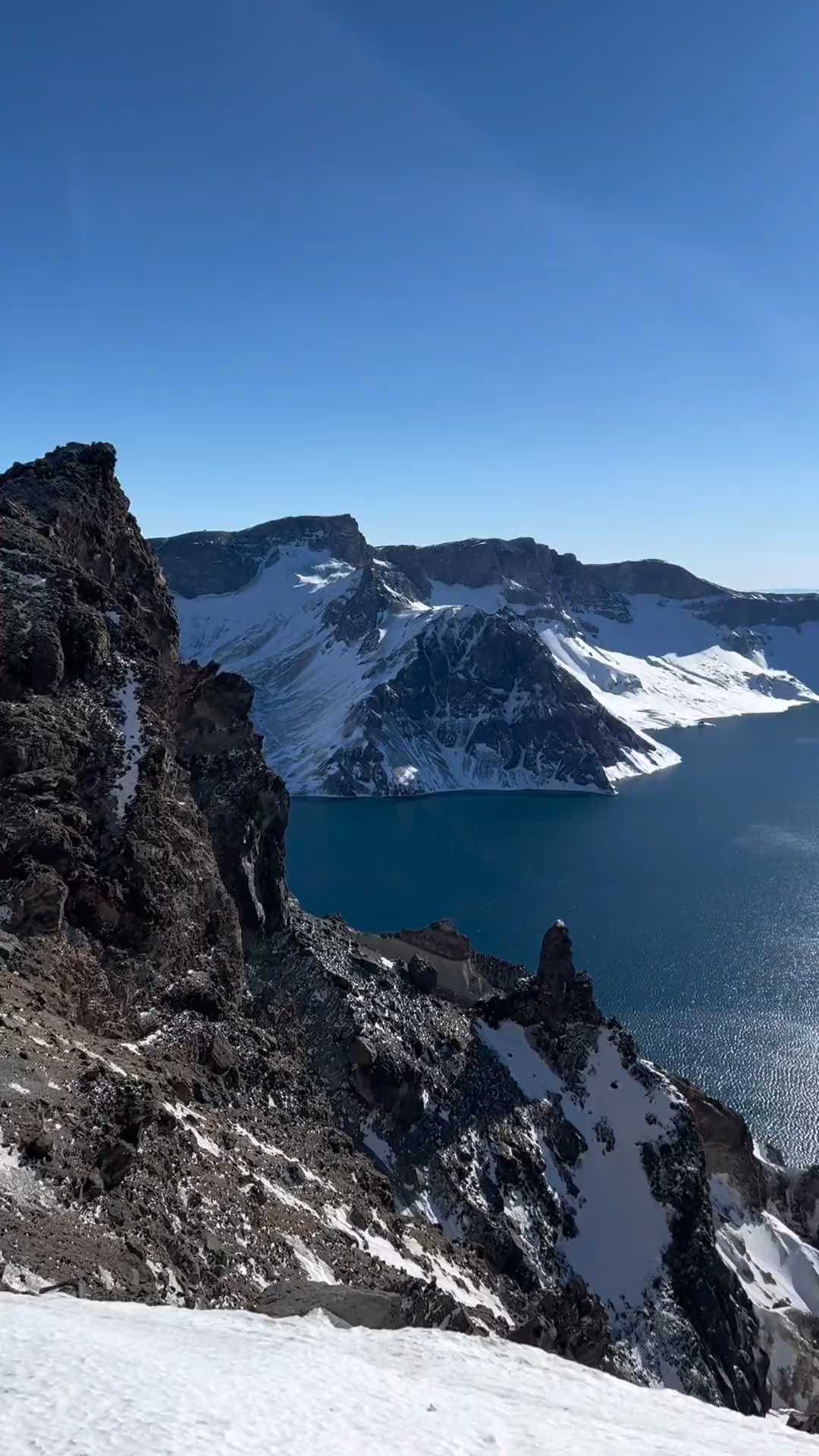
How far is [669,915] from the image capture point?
452 ft

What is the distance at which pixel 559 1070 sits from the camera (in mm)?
63188

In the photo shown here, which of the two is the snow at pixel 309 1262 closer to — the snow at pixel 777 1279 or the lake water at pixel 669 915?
the snow at pixel 777 1279

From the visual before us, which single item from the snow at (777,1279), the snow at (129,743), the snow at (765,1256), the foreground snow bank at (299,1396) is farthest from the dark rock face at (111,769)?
the snow at (777,1279)

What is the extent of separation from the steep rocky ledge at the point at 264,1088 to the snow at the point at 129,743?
5.9 inches

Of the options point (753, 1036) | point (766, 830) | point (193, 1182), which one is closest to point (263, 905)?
point (193, 1182)

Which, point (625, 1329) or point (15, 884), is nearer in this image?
point (15, 884)

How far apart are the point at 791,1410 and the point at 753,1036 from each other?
49.8 metres

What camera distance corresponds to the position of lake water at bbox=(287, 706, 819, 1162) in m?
94.3

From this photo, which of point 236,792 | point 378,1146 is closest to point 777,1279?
point 378,1146

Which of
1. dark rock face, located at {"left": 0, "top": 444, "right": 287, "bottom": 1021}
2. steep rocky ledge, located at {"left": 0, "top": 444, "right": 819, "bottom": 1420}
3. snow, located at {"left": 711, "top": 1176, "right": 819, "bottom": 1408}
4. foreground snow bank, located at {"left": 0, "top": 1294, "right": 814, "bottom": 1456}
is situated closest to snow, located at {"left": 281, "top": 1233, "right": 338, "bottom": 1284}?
steep rocky ledge, located at {"left": 0, "top": 444, "right": 819, "bottom": 1420}

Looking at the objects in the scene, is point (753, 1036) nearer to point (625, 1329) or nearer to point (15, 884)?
point (625, 1329)

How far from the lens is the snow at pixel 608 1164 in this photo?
5316 centimetres

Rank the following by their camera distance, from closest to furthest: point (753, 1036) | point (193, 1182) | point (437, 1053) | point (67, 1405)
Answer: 1. point (67, 1405)
2. point (193, 1182)
3. point (437, 1053)
4. point (753, 1036)

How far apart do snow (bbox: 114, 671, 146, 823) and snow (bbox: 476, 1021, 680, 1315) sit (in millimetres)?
31159
